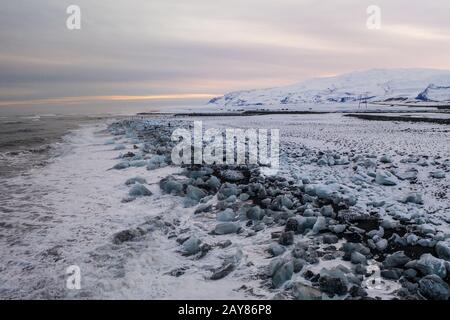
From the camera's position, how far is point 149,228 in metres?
7.07

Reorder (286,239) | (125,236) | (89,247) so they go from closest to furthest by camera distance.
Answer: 1. (286,239)
2. (89,247)
3. (125,236)

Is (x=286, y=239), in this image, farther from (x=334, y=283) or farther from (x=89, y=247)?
(x=89, y=247)

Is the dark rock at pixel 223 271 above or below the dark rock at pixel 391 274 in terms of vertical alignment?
below

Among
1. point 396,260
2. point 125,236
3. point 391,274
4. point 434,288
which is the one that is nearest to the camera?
point 434,288

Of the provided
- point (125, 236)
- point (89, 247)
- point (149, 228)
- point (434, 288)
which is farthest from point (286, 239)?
point (89, 247)

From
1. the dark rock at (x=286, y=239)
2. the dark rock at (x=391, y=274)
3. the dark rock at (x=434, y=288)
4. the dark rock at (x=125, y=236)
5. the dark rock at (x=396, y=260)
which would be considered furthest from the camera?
the dark rock at (x=125, y=236)

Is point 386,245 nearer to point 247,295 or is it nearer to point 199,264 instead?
point 247,295

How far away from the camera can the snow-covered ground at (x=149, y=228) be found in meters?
4.99

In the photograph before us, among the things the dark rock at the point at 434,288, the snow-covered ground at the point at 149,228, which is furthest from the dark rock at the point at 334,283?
the dark rock at the point at 434,288

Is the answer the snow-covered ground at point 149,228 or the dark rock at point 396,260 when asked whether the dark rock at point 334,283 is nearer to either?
the snow-covered ground at point 149,228

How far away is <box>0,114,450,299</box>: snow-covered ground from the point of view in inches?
197

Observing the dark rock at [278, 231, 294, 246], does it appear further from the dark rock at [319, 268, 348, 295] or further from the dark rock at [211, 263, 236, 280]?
the dark rock at [319, 268, 348, 295]

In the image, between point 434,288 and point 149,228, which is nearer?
point 434,288
